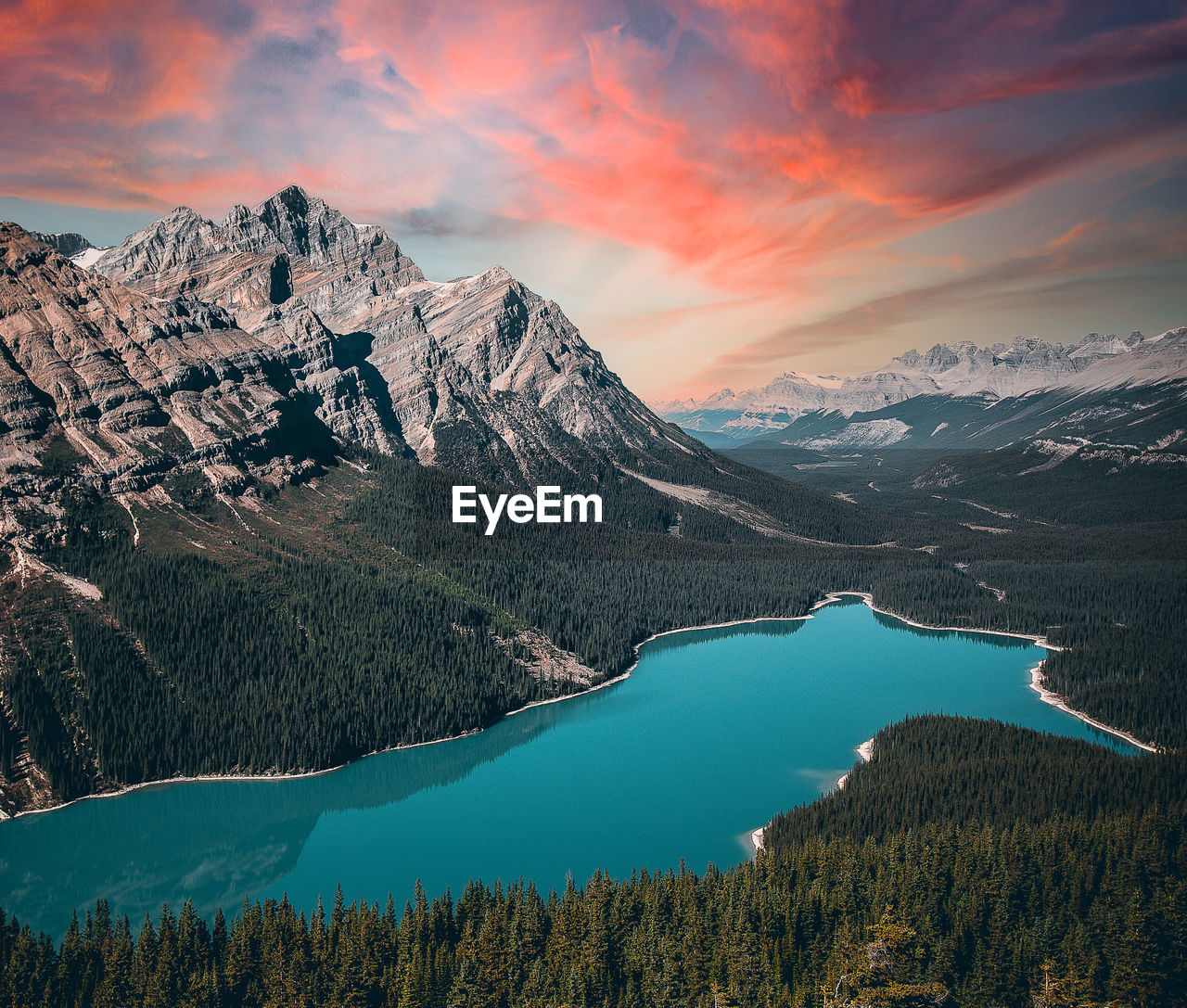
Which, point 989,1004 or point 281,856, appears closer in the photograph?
point 989,1004

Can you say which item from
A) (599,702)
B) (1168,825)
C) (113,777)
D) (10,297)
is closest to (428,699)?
(599,702)

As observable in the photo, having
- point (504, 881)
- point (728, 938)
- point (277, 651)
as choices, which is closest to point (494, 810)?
point (504, 881)

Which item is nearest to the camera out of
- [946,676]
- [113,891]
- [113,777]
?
[113,891]

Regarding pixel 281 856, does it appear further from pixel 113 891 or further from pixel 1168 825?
pixel 1168 825

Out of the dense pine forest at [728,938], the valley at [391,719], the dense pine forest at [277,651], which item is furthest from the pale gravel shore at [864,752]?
the dense pine forest at [277,651]

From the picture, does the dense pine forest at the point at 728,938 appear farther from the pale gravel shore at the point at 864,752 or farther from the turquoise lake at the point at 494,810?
the pale gravel shore at the point at 864,752

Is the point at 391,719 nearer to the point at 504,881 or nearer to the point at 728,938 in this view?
the point at 504,881

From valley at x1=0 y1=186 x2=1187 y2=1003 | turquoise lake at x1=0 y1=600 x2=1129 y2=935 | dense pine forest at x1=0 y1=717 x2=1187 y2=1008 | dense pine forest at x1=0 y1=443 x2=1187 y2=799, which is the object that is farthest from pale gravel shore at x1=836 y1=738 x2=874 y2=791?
dense pine forest at x1=0 y1=443 x2=1187 y2=799
